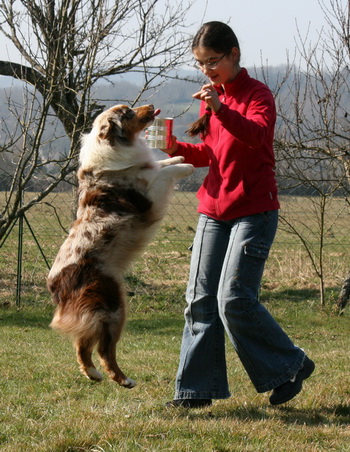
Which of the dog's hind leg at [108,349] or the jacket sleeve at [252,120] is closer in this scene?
the jacket sleeve at [252,120]

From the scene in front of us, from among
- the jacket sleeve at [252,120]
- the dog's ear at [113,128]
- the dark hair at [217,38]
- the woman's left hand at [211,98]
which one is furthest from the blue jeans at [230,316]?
the dark hair at [217,38]

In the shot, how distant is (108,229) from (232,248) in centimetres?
85

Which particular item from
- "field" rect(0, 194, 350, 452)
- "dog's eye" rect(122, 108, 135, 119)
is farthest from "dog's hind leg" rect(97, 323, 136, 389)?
"dog's eye" rect(122, 108, 135, 119)

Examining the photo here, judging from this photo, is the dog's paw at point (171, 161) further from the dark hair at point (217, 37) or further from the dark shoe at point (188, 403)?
the dark shoe at point (188, 403)

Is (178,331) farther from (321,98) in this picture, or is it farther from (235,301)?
(235,301)

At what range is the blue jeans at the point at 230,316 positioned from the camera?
4.16 meters

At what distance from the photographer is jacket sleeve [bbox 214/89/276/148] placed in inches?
149

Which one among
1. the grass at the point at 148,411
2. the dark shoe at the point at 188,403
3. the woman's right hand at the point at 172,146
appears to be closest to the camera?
the grass at the point at 148,411

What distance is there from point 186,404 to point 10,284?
24.7 ft

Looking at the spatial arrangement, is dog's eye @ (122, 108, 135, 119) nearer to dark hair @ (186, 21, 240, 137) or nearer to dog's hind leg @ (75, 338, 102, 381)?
dark hair @ (186, 21, 240, 137)

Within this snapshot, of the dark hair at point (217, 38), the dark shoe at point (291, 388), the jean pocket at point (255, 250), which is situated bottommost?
the dark shoe at point (291, 388)

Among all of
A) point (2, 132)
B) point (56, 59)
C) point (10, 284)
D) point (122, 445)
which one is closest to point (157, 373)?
point (122, 445)

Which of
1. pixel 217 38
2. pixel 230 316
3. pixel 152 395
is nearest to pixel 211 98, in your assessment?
pixel 217 38

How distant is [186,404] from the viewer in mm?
4488
